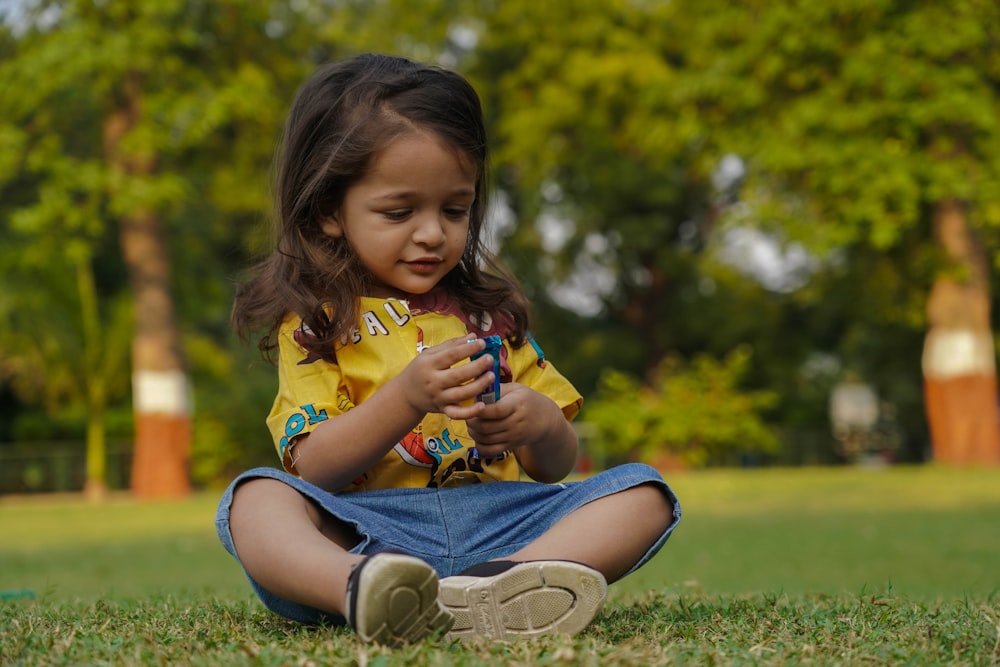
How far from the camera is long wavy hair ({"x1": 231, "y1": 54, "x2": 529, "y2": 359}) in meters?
2.86

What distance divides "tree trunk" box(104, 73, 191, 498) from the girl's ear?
12.9 metres

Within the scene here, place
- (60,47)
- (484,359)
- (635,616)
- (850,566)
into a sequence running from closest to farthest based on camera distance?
1. (484,359)
2. (635,616)
3. (850,566)
4. (60,47)

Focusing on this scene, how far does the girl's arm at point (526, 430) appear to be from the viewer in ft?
8.49

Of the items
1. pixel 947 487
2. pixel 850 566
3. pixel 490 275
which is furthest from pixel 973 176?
pixel 490 275

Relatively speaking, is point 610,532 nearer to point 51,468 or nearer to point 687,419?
point 687,419

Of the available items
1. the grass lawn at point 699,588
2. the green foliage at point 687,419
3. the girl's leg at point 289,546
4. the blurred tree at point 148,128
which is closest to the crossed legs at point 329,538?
the girl's leg at point 289,546

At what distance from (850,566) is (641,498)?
487 centimetres

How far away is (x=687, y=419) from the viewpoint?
18.8 m

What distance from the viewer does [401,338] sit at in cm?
288

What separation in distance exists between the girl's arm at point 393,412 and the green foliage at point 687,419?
1638cm

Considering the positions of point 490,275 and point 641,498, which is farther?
point 490,275

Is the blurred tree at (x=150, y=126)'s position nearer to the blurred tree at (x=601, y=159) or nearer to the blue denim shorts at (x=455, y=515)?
the blurred tree at (x=601, y=159)

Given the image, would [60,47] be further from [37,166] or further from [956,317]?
[956,317]

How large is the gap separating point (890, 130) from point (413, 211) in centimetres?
1401
